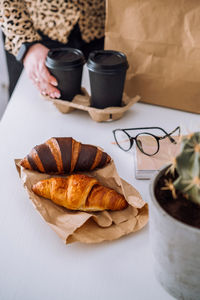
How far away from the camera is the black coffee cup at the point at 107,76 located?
0.87 metres

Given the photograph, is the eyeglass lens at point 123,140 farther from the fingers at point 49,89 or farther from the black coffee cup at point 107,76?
the fingers at point 49,89

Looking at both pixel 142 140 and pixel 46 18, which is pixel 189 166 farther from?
pixel 46 18

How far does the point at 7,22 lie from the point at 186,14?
605 mm

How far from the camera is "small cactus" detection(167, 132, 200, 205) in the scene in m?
0.41

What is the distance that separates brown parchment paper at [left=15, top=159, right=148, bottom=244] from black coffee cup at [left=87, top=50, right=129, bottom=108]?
0.31 meters

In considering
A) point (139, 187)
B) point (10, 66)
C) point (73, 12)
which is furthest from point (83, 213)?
point (10, 66)

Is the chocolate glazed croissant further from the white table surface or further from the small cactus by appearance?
the small cactus

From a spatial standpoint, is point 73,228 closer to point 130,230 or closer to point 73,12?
point 130,230

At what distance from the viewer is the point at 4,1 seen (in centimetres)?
110

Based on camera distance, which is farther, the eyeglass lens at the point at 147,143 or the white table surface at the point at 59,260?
the eyeglass lens at the point at 147,143

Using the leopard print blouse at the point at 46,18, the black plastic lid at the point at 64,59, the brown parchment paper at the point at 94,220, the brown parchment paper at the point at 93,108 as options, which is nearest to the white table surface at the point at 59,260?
the brown parchment paper at the point at 94,220

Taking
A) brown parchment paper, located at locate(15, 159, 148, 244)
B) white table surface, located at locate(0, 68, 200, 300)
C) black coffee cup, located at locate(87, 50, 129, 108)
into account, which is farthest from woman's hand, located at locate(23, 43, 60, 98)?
brown parchment paper, located at locate(15, 159, 148, 244)

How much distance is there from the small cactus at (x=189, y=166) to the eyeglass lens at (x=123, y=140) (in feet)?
1.43

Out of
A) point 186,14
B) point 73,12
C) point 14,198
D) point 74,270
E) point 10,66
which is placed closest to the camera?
point 74,270
